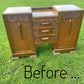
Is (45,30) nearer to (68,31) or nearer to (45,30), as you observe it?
(45,30)

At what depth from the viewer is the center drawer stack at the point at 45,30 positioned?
1.90 meters

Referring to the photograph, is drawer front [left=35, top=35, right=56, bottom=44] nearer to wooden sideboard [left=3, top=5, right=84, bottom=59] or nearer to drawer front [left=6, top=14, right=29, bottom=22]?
wooden sideboard [left=3, top=5, right=84, bottom=59]

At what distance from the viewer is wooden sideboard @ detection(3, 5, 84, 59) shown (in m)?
1.82

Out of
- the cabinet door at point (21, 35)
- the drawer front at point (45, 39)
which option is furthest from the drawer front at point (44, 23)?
the drawer front at point (45, 39)

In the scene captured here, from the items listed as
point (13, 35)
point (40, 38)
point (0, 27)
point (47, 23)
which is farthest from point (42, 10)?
point (0, 27)

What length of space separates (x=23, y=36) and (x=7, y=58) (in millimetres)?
746

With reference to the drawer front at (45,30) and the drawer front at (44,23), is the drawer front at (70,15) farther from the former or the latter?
the drawer front at (45,30)

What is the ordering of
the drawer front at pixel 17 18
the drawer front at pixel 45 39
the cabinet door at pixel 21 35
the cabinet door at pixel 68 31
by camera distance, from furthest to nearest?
the drawer front at pixel 45 39
the cabinet door at pixel 68 31
the cabinet door at pixel 21 35
the drawer front at pixel 17 18

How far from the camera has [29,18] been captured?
1.80m

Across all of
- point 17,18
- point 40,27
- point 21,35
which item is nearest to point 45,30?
point 40,27

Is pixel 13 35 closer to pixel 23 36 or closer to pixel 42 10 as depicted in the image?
pixel 23 36

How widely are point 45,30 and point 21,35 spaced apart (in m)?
0.51

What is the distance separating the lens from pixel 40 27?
6.45ft

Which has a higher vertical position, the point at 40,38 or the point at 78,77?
the point at 40,38
